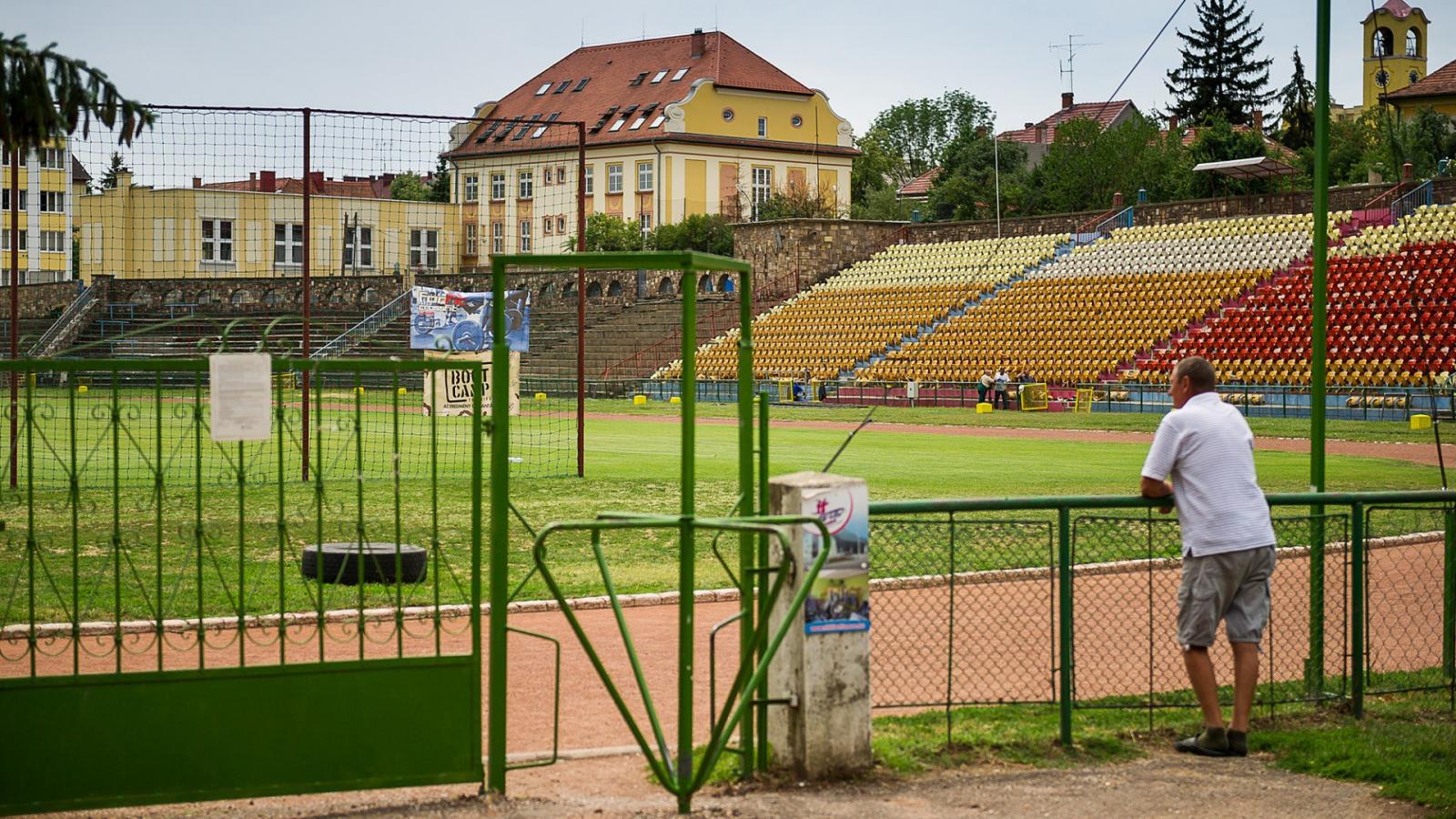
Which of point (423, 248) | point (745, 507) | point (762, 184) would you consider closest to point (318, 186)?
point (423, 248)

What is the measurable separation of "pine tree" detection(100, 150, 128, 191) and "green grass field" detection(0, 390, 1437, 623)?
8.70 feet

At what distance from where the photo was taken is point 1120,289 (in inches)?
1845

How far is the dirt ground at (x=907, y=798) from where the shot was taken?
21.6 ft

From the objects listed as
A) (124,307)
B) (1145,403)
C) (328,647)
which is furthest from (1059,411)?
(328,647)

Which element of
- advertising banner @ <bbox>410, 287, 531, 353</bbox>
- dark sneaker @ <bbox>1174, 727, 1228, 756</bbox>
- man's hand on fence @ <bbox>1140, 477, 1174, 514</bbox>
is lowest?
dark sneaker @ <bbox>1174, 727, 1228, 756</bbox>

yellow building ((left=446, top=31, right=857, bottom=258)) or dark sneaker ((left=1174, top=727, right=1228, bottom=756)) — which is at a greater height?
yellow building ((left=446, top=31, right=857, bottom=258))

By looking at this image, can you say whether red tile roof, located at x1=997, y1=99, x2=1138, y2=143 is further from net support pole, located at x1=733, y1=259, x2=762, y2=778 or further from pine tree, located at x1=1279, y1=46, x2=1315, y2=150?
net support pole, located at x1=733, y1=259, x2=762, y2=778

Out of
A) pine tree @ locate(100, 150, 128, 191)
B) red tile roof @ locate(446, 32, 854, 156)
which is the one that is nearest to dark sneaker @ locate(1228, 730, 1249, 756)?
pine tree @ locate(100, 150, 128, 191)

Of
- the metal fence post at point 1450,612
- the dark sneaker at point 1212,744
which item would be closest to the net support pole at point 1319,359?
the metal fence post at point 1450,612

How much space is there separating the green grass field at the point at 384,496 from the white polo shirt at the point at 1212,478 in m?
3.45

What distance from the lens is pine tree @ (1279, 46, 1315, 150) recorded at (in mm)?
93975

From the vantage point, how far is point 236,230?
31.9 meters

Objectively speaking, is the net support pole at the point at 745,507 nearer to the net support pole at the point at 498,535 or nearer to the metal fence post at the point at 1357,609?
the net support pole at the point at 498,535

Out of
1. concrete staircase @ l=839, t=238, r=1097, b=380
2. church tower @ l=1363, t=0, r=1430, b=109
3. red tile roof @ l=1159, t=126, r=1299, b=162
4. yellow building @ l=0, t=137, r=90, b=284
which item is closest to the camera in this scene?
concrete staircase @ l=839, t=238, r=1097, b=380
